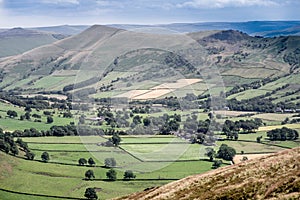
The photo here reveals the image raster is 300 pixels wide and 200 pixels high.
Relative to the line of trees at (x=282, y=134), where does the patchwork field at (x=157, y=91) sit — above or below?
above

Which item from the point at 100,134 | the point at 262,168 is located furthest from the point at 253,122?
the point at 262,168

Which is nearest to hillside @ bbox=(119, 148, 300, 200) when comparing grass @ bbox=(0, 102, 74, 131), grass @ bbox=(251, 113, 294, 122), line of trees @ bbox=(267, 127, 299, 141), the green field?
the green field

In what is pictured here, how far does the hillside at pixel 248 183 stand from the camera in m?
36.9

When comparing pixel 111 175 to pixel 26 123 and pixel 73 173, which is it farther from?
pixel 26 123

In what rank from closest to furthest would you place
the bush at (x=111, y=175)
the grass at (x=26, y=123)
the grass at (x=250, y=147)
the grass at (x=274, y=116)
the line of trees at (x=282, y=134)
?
the bush at (x=111, y=175)
the grass at (x=250, y=147)
the line of trees at (x=282, y=134)
the grass at (x=26, y=123)
the grass at (x=274, y=116)

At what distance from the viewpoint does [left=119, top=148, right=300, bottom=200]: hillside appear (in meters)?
36.9

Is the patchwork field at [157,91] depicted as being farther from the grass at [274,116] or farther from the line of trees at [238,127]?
the grass at [274,116]

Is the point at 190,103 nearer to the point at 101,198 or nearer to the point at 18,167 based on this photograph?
the point at 101,198

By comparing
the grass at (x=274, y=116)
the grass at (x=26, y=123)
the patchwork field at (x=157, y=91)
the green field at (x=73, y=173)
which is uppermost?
the patchwork field at (x=157, y=91)

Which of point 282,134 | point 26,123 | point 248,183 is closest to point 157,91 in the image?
point 282,134

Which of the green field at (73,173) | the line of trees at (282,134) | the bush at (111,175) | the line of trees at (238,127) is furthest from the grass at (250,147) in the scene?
the bush at (111,175)

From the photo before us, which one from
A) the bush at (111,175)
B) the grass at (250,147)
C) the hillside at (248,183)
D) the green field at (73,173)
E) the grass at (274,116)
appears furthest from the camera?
the grass at (274,116)

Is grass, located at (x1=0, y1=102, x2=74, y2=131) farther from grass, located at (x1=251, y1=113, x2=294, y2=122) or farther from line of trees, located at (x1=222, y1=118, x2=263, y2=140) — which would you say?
grass, located at (x1=251, y1=113, x2=294, y2=122)

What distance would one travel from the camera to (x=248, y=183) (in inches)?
1615
